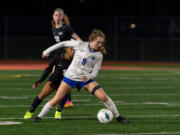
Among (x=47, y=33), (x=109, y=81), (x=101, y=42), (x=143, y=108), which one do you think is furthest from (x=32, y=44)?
(x=101, y=42)

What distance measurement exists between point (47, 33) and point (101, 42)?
25835mm

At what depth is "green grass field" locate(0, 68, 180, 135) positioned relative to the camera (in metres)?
9.27

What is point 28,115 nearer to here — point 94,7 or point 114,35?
point 114,35

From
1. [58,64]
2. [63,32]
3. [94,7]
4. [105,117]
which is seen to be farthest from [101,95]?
[94,7]

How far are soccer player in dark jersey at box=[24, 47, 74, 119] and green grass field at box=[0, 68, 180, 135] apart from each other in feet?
0.84

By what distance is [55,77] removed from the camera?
10734 millimetres

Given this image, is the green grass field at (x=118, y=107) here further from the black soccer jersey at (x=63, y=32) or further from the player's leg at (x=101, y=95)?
the black soccer jersey at (x=63, y=32)

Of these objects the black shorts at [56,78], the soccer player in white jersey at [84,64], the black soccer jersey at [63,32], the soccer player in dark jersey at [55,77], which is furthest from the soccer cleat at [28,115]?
the black soccer jersey at [63,32]

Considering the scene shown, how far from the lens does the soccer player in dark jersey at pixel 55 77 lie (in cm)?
1058

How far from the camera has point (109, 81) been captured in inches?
787

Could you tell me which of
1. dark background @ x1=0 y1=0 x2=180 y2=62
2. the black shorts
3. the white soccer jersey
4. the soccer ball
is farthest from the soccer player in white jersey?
dark background @ x1=0 y1=0 x2=180 y2=62

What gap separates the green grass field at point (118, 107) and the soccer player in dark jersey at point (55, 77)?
10.1 inches

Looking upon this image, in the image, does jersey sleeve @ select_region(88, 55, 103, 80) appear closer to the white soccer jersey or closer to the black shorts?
the white soccer jersey

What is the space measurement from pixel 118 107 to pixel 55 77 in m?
2.44
